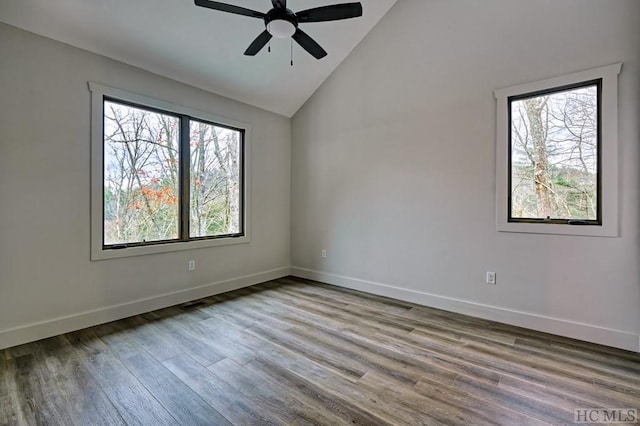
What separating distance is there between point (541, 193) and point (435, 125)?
134cm

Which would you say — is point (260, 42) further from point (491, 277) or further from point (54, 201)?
point (491, 277)

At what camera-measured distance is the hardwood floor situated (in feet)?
5.86

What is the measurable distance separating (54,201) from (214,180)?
1768mm

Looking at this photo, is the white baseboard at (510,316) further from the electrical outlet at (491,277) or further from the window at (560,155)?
the window at (560,155)

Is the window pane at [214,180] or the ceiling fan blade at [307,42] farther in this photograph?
the window pane at [214,180]

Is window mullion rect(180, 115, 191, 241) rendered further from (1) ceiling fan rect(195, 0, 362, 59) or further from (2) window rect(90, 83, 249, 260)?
(1) ceiling fan rect(195, 0, 362, 59)

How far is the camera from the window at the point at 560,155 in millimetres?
2629

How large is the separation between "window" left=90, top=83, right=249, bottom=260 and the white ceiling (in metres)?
0.45

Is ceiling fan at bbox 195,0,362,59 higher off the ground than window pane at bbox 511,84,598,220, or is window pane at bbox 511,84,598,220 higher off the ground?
ceiling fan at bbox 195,0,362,59

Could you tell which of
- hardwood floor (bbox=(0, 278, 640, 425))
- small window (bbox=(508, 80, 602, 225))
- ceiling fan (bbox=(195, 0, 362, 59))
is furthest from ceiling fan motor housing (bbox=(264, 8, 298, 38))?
hardwood floor (bbox=(0, 278, 640, 425))

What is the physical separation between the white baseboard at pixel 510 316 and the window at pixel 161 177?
207 cm

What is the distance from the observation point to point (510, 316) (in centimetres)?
311

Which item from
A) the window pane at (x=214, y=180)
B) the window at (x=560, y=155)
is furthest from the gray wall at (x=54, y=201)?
the window at (x=560, y=155)

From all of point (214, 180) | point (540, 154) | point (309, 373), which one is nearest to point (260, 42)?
point (214, 180)
